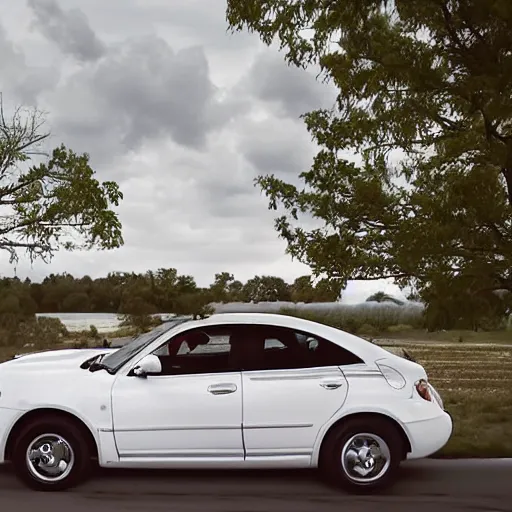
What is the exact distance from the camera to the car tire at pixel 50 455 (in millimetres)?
6148

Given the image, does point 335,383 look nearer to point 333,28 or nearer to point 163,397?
point 163,397

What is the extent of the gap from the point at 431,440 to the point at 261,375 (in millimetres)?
1525

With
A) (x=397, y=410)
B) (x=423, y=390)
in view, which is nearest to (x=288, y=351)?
(x=397, y=410)

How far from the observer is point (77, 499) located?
235 inches

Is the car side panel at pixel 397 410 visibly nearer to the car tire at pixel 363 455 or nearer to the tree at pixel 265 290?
the car tire at pixel 363 455

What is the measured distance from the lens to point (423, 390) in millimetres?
6434

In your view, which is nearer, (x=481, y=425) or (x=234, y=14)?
(x=234, y=14)

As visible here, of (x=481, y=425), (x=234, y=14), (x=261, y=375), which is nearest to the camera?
(x=261, y=375)

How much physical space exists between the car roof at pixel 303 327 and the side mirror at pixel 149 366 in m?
0.42

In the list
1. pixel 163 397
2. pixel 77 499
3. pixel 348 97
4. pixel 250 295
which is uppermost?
pixel 348 97

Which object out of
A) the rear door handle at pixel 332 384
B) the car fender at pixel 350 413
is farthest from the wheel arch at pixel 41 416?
the rear door handle at pixel 332 384

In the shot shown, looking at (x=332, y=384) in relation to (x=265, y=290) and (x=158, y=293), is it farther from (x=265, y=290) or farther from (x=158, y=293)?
(x=158, y=293)

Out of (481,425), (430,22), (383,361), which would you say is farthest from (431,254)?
(383,361)

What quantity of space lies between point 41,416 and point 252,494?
187 cm
